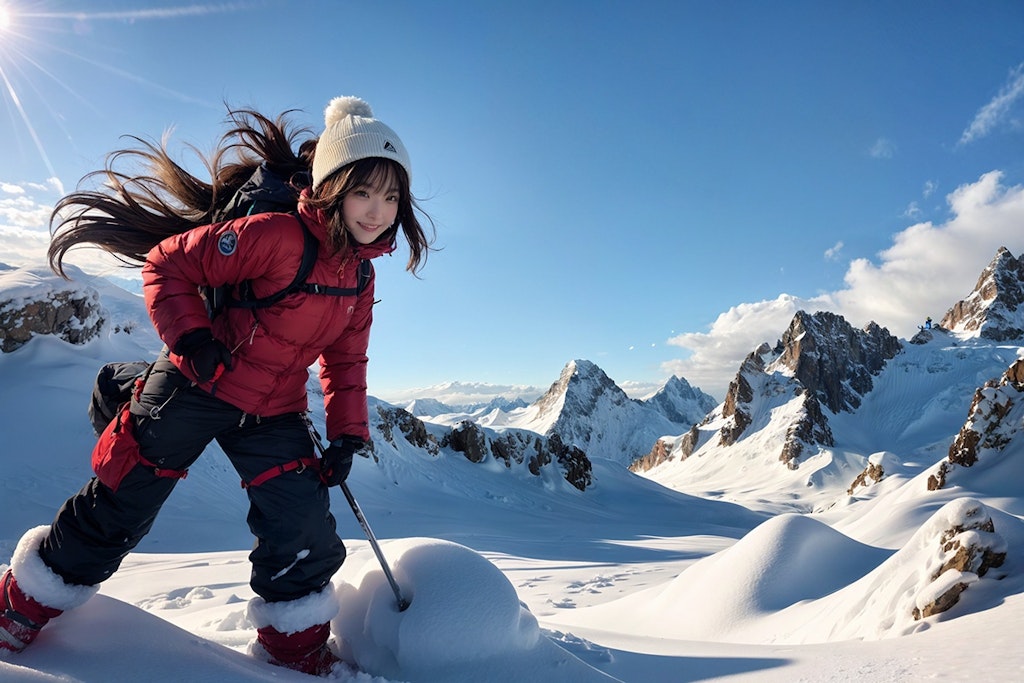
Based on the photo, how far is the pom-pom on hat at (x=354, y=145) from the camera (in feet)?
7.47

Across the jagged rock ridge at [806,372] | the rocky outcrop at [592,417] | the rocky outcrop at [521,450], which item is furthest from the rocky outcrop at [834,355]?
the rocky outcrop at [592,417]

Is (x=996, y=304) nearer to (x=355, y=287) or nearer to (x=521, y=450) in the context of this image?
(x=521, y=450)

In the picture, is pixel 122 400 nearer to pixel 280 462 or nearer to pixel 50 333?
pixel 280 462

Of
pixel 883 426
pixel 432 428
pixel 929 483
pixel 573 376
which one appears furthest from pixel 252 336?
pixel 573 376

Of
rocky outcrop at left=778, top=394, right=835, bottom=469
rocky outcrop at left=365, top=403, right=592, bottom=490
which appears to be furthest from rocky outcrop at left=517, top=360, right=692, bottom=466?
rocky outcrop at left=365, top=403, right=592, bottom=490

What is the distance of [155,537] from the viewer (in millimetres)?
8070

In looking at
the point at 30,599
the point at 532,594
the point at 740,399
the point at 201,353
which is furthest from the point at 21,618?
the point at 740,399

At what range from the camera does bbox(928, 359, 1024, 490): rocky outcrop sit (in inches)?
350

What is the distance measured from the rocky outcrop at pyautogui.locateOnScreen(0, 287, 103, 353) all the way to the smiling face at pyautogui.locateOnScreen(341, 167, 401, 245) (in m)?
13.5

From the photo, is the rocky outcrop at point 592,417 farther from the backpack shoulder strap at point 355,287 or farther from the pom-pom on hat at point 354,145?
the pom-pom on hat at point 354,145

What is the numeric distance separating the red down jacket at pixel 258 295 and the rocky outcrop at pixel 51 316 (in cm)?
1298

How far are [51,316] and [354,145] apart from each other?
13799 millimetres

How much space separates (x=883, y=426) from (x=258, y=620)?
362 ft

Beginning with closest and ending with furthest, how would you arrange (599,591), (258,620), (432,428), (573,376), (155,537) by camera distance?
(258,620) < (599,591) < (155,537) < (432,428) < (573,376)
